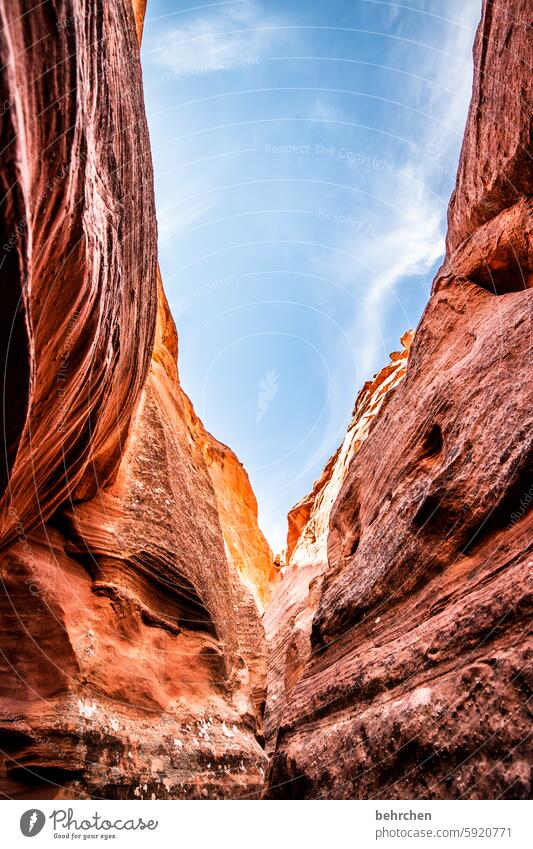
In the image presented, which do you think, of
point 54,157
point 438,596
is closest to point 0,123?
point 54,157

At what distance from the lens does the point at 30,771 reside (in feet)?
27.2

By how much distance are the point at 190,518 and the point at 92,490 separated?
400 centimetres

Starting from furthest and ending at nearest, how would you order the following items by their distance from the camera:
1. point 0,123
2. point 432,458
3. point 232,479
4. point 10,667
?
point 232,479, point 432,458, point 10,667, point 0,123

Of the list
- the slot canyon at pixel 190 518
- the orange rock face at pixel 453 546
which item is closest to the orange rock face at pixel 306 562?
the slot canyon at pixel 190 518

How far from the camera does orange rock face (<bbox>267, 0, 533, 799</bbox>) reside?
590 centimetres

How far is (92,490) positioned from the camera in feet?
42.0

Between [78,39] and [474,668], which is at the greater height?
[78,39]

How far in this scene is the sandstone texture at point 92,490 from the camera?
19.7ft

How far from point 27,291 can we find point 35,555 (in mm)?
6696

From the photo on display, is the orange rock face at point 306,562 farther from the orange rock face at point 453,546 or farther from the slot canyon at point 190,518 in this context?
the orange rock face at point 453,546

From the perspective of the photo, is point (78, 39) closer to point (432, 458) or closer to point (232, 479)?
point (432, 458)

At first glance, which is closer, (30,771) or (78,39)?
(78,39)

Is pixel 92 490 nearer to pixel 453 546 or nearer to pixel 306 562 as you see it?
pixel 453 546

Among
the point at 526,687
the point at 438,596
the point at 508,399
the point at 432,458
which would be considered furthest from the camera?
the point at 432,458
